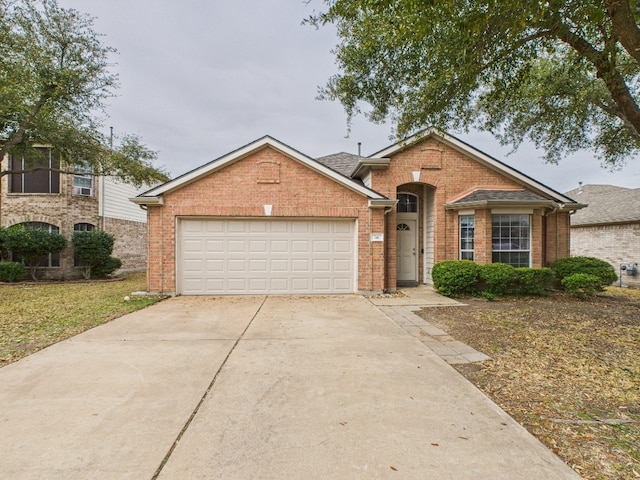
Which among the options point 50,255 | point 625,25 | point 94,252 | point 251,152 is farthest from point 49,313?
point 625,25

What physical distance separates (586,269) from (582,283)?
1.16 m

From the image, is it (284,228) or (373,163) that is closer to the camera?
(284,228)

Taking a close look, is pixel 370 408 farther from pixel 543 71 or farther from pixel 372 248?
pixel 543 71

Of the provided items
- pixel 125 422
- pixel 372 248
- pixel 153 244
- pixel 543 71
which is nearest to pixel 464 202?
pixel 372 248

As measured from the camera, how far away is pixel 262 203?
10367 mm

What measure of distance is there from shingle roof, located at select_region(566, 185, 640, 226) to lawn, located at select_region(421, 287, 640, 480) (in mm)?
9592

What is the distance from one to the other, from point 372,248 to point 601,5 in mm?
7239

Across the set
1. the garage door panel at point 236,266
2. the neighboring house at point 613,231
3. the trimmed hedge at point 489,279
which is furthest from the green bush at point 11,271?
the neighboring house at point 613,231

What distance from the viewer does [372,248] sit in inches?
412

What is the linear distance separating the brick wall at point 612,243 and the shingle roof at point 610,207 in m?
0.39

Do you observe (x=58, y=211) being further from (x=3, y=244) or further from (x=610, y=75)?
(x=610, y=75)

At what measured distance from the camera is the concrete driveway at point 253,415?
238cm

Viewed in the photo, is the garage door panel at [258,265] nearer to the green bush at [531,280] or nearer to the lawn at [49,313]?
the lawn at [49,313]

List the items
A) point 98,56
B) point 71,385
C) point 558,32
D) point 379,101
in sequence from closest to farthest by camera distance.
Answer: point 71,385 < point 558,32 < point 379,101 < point 98,56
